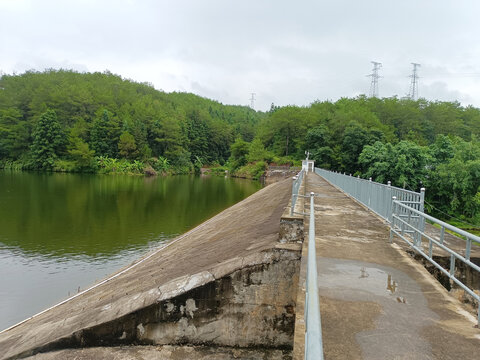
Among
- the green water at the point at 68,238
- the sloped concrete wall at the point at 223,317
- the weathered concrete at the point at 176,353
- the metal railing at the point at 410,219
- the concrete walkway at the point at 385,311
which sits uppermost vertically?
the metal railing at the point at 410,219

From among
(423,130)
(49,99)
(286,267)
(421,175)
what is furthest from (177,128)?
(286,267)

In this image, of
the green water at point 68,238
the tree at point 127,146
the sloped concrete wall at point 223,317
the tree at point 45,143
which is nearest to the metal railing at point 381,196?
the sloped concrete wall at point 223,317

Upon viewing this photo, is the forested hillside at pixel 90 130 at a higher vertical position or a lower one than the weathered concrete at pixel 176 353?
higher

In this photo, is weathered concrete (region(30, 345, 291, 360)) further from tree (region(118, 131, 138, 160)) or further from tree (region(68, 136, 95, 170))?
tree (region(118, 131, 138, 160))

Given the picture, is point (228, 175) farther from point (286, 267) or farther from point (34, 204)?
point (286, 267)

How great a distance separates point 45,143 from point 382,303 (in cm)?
6918

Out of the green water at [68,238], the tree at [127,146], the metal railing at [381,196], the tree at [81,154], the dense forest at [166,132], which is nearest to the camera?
the metal railing at [381,196]

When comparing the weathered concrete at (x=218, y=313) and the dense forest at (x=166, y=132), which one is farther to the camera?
the dense forest at (x=166, y=132)

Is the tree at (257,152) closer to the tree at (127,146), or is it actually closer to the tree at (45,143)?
the tree at (127,146)

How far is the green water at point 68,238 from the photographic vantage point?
1025cm

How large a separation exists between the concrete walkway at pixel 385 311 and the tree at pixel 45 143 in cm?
6638

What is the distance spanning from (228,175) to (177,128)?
1613 cm

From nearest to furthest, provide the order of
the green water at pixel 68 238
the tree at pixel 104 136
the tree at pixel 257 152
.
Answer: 1. the green water at pixel 68 238
2. the tree at pixel 104 136
3. the tree at pixel 257 152

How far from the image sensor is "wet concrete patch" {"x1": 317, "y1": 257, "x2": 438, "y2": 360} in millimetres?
2850
